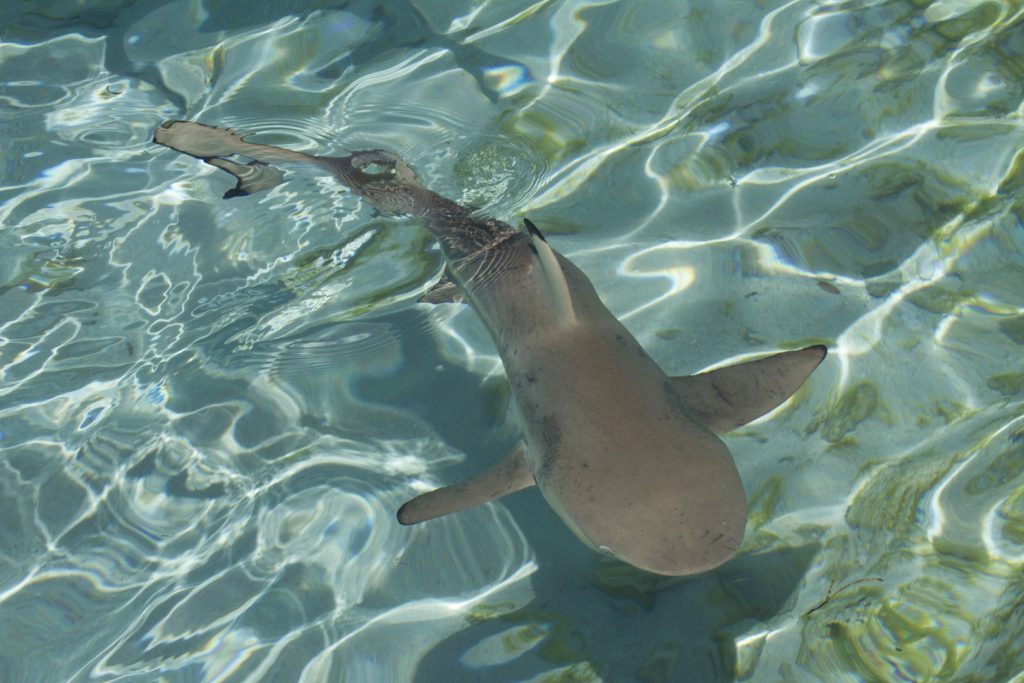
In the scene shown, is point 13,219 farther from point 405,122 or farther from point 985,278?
point 985,278

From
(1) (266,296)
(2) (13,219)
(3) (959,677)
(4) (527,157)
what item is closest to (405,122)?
(4) (527,157)

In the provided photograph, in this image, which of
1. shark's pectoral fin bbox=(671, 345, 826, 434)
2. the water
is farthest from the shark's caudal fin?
shark's pectoral fin bbox=(671, 345, 826, 434)

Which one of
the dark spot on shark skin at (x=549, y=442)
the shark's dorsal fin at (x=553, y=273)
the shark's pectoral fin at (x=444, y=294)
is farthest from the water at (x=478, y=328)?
the shark's dorsal fin at (x=553, y=273)

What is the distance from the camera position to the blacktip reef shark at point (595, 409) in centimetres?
296

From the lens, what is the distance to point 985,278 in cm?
457

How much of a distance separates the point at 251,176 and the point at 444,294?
1629mm

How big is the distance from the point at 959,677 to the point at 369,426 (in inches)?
119

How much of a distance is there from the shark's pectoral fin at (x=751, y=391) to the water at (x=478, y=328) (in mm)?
412

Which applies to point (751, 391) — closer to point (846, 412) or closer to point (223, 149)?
point (846, 412)

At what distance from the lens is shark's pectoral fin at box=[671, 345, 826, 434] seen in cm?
368

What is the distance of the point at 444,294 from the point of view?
486cm

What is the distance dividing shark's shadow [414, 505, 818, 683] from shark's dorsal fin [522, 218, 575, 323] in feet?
3.73

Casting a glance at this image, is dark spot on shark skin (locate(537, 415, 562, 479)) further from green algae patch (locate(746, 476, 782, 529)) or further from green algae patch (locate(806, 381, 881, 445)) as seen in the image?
green algae patch (locate(806, 381, 881, 445))

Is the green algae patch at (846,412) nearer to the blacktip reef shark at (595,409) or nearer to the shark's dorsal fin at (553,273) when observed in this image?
the blacktip reef shark at (595,409)
